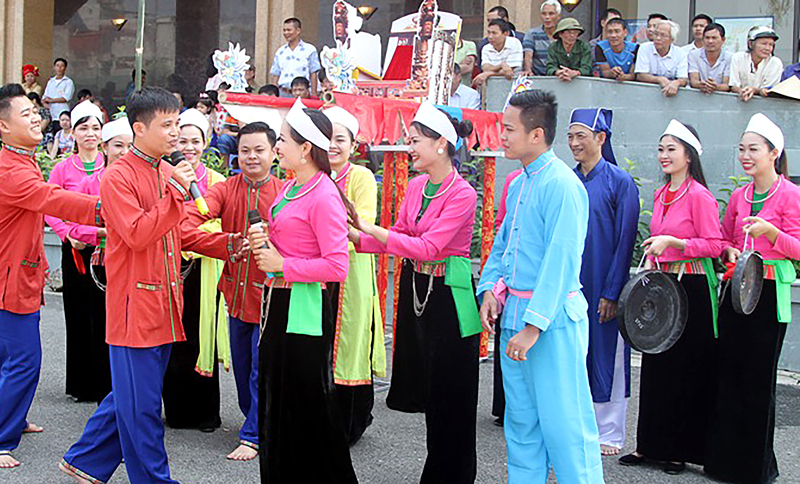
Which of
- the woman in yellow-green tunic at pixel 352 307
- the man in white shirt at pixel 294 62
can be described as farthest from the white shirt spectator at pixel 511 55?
the woman in yellow-green tunic at pixel 352 307

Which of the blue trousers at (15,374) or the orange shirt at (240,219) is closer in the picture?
the blue trousers at (15,374)

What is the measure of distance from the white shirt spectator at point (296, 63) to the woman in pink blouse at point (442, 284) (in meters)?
7.57

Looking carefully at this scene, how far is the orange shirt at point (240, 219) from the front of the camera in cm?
525

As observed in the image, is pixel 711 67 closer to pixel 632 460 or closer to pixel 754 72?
pixel 754 72

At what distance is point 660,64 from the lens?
10.5 meters

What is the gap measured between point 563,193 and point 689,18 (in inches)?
393

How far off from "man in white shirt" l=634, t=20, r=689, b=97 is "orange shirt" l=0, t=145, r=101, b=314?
7209mm

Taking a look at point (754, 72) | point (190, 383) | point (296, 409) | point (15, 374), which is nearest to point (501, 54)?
point (754, 72)

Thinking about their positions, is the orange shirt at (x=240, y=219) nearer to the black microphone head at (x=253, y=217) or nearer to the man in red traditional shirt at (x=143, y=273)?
the man in red traditional shirt at (x=143, y=273)

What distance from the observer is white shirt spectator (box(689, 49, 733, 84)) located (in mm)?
10523

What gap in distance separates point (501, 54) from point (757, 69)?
279 centimetres

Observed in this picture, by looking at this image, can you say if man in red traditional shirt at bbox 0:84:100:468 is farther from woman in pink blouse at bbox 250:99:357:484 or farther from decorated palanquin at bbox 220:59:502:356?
woman in pink blouse at bbox 250:99:357:484

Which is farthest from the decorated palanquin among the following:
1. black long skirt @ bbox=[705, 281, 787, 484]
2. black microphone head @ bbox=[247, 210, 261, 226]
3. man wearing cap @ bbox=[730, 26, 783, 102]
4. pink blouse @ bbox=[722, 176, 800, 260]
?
man wearing cap @ bbox=[730, 26, 783, 102]

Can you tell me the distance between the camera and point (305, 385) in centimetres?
412
